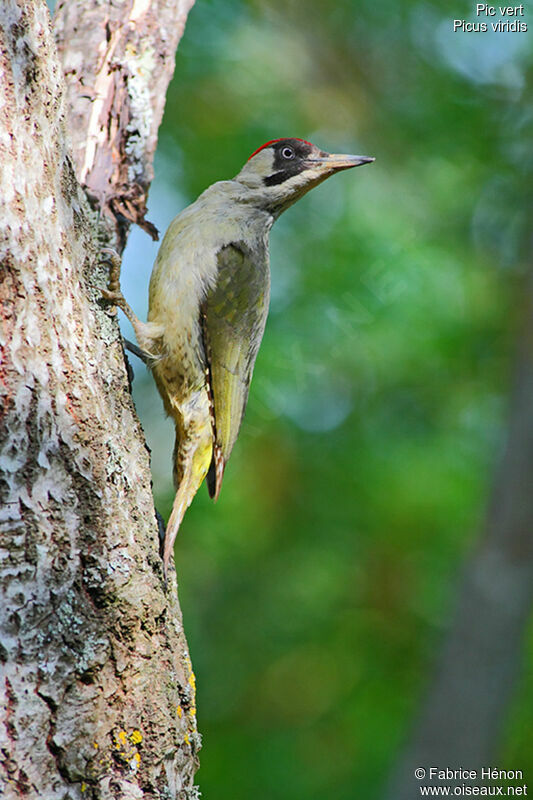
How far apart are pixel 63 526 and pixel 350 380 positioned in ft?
13.8

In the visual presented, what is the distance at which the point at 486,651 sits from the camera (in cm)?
438

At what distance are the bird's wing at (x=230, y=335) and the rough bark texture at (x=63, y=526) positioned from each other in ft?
4.23

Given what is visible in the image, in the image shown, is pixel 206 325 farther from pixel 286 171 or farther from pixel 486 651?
pixel 486 651

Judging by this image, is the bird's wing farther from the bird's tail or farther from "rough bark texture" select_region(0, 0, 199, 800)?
"rough bark texture" select_region(0, 0, 199, 800)

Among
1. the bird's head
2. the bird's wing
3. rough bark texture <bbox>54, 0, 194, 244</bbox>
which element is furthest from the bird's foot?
the bird's head

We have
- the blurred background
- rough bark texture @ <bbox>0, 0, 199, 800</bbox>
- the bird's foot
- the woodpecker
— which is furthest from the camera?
the blurred background

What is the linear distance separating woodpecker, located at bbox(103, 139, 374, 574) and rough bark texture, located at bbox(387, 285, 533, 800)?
170cm

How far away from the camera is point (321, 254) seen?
5594mm

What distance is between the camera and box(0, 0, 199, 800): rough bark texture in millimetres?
1818

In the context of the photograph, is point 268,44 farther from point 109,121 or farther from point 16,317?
point 16,317

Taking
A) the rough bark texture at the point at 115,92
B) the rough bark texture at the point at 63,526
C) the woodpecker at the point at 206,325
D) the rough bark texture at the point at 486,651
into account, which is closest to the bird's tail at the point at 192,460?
the woodpecker at the point at 206,325

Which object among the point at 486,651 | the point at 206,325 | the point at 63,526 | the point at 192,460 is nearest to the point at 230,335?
the point at 206,325

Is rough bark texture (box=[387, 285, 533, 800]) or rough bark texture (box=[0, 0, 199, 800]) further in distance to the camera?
rough bark texture (box=[387, 285, 533, 800])

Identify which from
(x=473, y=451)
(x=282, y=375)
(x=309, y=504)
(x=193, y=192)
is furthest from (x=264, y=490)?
(x=193, y=192)
